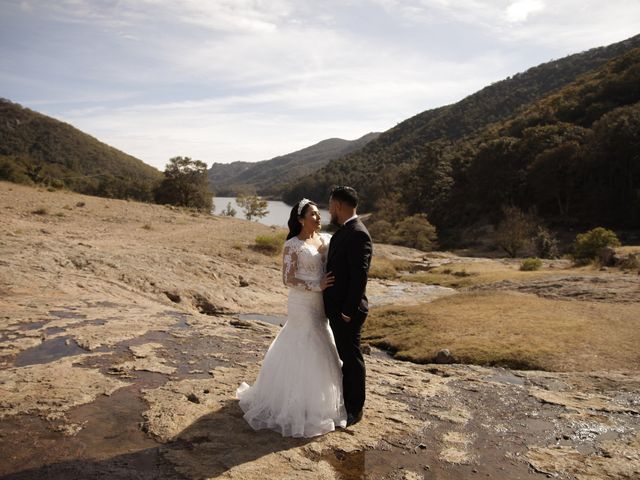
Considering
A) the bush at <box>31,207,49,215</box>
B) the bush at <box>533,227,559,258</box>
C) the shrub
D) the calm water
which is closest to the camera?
the bush at <box>31,207,49,215</box>

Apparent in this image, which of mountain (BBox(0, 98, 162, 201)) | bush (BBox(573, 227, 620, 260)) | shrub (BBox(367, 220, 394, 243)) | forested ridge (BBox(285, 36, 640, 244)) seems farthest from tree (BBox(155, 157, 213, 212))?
bush (BBox(573, 227, 620, 260))

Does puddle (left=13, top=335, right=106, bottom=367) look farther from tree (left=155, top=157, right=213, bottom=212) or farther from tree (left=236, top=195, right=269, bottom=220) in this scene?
tree (left=236, top=195, right=269, bottom=220)

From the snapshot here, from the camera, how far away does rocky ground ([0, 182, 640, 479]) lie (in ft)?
13.9

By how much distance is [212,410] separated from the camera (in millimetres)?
5305

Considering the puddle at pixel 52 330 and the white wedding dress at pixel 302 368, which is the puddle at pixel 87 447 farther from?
the puddle at pixel 52 330

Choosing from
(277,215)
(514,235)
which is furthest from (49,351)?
(277,215)

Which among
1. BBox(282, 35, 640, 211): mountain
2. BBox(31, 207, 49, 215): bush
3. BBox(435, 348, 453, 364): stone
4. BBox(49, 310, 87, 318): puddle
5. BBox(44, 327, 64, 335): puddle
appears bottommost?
BBox(435, 348, 453, 364): stone

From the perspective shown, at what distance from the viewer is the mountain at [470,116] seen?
106 m

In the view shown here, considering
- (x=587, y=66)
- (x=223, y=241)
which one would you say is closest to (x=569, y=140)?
(x=223, y=241)

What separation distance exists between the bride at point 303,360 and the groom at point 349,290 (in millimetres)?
109

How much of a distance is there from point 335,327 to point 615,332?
10.1 m

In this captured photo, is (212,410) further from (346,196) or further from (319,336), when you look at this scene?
(346,196)

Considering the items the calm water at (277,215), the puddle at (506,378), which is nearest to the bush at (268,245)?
the puddle at (506,378)

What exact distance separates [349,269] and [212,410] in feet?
7.45
